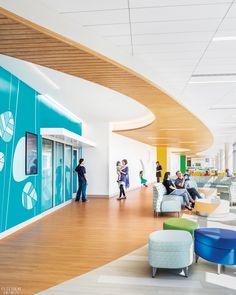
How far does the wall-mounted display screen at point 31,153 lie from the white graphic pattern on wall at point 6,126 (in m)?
0.85

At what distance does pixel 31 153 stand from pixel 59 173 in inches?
112

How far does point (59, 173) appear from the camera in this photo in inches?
401

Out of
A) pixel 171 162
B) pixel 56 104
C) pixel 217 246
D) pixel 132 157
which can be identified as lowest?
pixel 217 246

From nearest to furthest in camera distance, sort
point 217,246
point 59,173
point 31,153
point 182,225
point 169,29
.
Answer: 1. point 169,29
2. point 217,246
3. point 182,225
4. point 31,153
5. point 59,173

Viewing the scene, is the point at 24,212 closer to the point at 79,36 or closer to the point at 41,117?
the point at 41,117

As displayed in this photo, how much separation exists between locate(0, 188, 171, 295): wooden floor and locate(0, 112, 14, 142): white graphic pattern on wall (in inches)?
83.4

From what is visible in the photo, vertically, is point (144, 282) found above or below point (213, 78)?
below

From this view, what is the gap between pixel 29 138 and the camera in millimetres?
7336

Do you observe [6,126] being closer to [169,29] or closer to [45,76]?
[45,76]

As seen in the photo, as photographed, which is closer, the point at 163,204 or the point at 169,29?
the point at 169,29

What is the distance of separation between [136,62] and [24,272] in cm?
369

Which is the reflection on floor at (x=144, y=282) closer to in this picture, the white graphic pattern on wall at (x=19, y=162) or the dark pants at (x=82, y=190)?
the white graphic pattern on wall at (x=19, y=162)

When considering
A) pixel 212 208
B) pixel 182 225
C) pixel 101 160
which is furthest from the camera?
pixel 101 160

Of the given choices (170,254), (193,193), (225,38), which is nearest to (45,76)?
(225,38)
